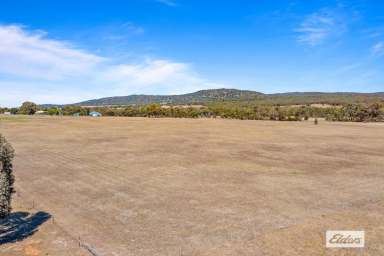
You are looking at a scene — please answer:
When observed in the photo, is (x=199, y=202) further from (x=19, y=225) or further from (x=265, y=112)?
(x=265, y=112)

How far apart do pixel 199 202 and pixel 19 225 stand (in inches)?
301

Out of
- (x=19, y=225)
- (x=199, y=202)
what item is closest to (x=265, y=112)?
(x=199, y=202)

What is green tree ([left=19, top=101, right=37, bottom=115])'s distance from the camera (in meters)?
144

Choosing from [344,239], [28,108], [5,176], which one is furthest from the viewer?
[28,108]

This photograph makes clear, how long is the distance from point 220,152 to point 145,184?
14.1 m

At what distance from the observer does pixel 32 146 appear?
37.9 metres

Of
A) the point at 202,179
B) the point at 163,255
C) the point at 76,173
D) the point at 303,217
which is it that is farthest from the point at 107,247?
the point at 76,173

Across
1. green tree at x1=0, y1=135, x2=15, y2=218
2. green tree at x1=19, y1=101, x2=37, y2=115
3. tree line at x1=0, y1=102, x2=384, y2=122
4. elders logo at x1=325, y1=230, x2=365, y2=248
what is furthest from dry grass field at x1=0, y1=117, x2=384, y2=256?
green tree at x1=19, y1=101, x2=37, y2=115

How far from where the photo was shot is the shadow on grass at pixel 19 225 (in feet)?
38.7

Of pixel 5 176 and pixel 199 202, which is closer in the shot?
pixel 5 176

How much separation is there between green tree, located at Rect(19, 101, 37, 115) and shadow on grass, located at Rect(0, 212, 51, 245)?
144 meters

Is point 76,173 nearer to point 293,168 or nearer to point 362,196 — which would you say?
point 293,168

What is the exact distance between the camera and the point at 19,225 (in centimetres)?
1299

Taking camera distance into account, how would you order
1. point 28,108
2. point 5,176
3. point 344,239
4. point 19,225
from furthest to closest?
point 28,108 → point 19,225 → point 344,239 → point 5,176
